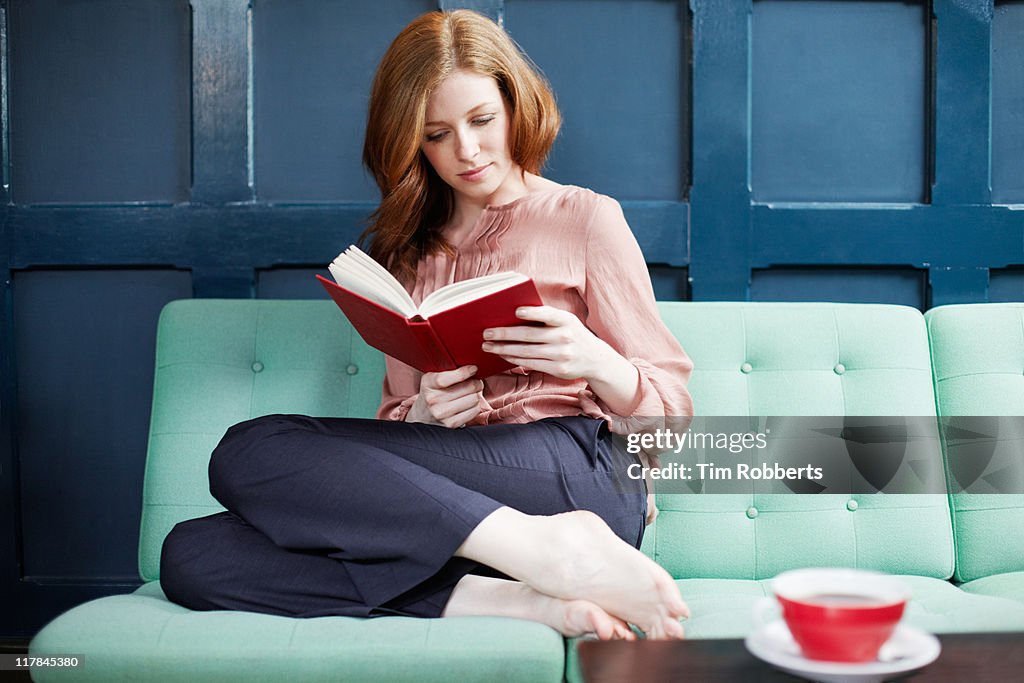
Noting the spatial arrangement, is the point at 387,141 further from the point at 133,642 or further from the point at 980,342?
the point at 980,342

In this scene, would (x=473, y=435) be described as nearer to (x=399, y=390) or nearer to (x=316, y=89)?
(x=399, y=390)

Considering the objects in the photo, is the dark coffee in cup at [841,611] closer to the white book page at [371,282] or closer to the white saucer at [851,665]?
the white saucer at [851,665]

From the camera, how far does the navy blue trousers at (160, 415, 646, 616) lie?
→ 45.5 inches

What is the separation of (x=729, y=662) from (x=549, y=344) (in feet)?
1.94

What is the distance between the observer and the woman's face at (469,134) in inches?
58.2

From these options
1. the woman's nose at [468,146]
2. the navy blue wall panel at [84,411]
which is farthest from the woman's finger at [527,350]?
the navy blue wall panel at [84,411]

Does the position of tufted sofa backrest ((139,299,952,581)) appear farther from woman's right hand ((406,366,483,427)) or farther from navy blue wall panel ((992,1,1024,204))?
navy blue wall panel ((992,1,1024,204))

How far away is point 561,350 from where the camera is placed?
1230 millimetres

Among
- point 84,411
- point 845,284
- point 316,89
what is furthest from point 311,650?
point 845,284

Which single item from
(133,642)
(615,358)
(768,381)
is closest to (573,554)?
(615,358)

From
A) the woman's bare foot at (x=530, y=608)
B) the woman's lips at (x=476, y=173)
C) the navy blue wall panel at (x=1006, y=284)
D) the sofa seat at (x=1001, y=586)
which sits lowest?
the sofa seat at (x=1001, y=586)

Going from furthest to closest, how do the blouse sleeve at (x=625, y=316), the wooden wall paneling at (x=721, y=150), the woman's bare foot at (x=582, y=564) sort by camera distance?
the wooden wall paneling at (x=721, y=150), the blouse sleeve at (x=625, y=316), the woman's bare foot at (x=582, y=564)

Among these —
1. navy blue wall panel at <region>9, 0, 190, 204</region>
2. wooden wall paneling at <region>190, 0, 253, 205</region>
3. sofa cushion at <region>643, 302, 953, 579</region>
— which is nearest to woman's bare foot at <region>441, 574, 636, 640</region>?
sofa cushion at <region>643, 302, 953, 579</region>

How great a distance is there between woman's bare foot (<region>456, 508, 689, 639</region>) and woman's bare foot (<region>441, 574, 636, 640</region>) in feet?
0.05
